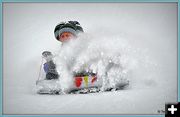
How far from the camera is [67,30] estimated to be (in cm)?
575

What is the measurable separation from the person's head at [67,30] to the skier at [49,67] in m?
0.23

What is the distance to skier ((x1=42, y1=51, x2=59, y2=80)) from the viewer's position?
225 inches

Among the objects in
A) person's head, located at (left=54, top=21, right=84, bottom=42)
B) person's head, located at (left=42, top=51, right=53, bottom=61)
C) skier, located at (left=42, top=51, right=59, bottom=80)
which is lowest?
skier, located at (left=42, top=51, right=59, bottom=80)

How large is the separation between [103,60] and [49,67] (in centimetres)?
64

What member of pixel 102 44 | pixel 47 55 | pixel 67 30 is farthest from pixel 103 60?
pixel 47 55

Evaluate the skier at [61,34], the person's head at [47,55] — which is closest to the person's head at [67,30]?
the skier at [61,34]

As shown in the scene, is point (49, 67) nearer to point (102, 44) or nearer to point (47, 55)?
point (47, 55)

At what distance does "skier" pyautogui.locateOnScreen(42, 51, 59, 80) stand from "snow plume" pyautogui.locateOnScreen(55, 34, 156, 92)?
Answer: 0.06 m

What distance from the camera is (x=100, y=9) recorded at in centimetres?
577

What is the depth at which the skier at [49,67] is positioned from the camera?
5.72 metres

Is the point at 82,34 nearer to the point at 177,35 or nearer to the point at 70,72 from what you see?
the point at 70,72

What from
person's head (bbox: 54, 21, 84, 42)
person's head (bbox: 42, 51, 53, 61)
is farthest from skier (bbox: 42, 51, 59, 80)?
person's head (bbox: 54, 21, 84, 42)

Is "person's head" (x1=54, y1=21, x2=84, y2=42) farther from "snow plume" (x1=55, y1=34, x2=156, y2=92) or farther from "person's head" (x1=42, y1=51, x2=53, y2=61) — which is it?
"person's head" (x1=42, y1=51, x2=53, y2=61)

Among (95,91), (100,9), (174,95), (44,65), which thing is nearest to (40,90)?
(44,65)
